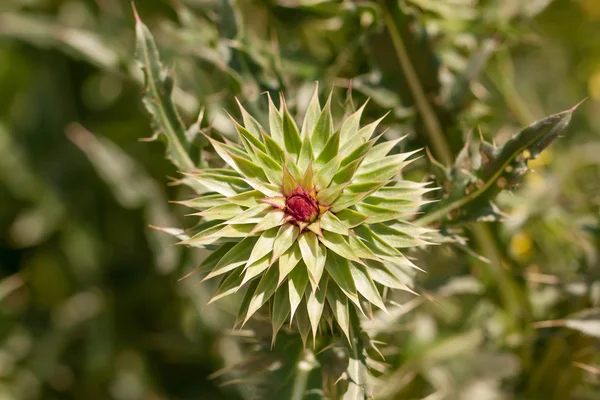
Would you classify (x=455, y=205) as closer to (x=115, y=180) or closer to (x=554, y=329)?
(x=554, y=329)

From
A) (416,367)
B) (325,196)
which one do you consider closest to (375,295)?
(325,196)

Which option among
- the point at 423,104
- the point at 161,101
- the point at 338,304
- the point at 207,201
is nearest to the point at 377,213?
the point at 338,304

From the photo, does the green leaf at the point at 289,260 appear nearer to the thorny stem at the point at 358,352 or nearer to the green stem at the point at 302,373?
the thorny stem at the point at 358,352

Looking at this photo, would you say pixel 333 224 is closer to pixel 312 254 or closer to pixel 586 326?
pixel 312 254

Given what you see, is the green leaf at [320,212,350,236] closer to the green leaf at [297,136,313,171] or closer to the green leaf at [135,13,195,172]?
the green leaf at [297,136,313,171]

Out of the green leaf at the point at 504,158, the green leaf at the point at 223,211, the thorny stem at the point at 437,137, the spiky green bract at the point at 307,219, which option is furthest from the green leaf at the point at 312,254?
the thorny stem at the point at 437,137

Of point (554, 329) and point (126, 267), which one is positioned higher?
point (554, 329)
